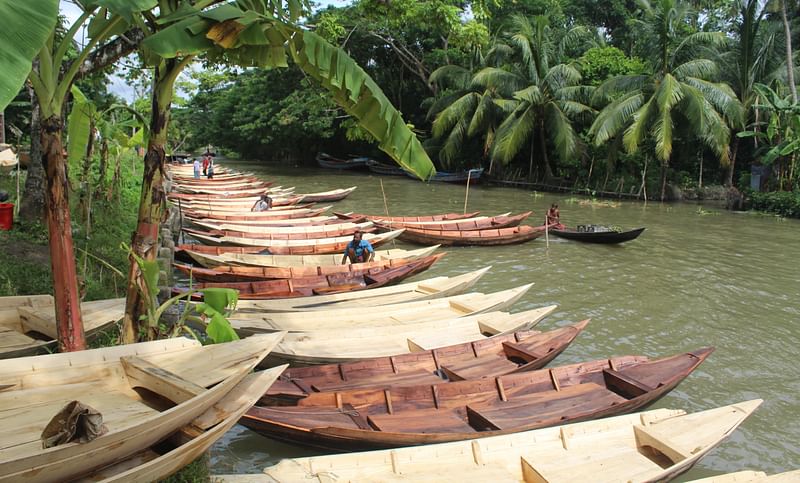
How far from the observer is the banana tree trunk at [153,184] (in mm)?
4875

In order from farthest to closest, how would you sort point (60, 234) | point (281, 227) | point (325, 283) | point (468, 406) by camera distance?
point (281, 227) < point (325, 283) < point (468, 406) < point (60, 234)

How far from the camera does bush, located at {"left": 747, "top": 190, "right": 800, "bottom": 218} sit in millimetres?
22344

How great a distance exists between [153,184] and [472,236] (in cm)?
1156

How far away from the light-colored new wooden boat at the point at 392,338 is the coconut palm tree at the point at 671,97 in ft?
57.8

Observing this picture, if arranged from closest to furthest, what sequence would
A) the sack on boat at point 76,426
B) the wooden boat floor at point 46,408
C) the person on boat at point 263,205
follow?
1. the sack on boat at point 76,426
2. the wooden boat floor at point 46,408
3. the person on boat at point 263,205

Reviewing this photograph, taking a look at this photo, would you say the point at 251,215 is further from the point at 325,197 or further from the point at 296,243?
the point at 325,197

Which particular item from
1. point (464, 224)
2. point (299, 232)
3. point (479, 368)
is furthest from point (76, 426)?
point (464, 224)

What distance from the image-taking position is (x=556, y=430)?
5.23 meters

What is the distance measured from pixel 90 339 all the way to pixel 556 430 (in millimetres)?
4626

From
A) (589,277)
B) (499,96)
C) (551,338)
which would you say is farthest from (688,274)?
(499,96)

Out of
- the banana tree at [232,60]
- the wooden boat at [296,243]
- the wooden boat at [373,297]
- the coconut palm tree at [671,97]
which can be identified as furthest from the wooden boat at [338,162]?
the banana tree at [232,60]

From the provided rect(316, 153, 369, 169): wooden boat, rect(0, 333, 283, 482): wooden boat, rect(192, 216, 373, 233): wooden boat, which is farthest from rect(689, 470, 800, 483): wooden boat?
rect(316, 153, 369, 169): wooden boat

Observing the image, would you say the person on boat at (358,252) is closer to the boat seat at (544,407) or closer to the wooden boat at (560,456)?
the boat seat at (544,407)

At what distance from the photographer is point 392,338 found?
23.8 feet
